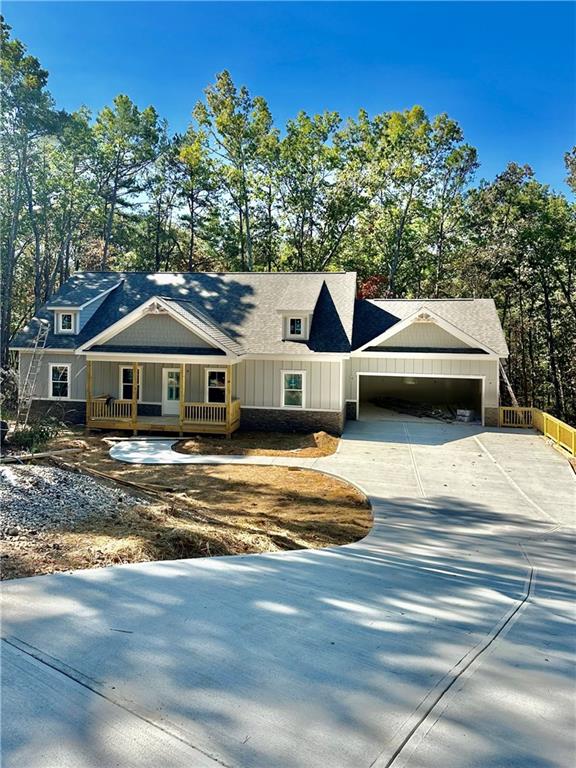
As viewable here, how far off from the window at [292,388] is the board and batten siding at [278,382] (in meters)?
0.15

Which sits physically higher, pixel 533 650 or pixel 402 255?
pixel 402 255

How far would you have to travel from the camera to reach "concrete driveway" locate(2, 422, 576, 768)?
2490 millimetres

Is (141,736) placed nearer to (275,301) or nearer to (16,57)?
(275,301)

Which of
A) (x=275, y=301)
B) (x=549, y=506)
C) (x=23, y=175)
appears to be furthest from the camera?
(x=23, y=175)

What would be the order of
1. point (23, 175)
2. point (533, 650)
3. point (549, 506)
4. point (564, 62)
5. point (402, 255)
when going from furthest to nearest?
point (402, 255) → point (23, 175) → point (549, 506) → point (564, 62) → point (533, 650)

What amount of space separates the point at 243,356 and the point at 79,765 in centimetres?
1559

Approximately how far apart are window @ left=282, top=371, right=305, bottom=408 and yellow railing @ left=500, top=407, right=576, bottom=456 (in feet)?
25.6

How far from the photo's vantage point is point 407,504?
9.94 meters

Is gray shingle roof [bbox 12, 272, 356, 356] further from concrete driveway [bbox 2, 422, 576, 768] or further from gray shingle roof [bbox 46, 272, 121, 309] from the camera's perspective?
concrete driveway [bbox 2, 422, 576, 768]

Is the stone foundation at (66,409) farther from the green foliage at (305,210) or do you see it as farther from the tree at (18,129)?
the green foliage at (305,210)

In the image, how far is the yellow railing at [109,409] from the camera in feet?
57.6

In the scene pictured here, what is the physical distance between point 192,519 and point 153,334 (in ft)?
37.5

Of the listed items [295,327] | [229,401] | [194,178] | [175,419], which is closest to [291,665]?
[229,401]

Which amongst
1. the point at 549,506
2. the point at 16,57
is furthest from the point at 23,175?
the point at 549,506
